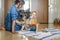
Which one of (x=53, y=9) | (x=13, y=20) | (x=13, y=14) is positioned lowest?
(x=13, y=20)

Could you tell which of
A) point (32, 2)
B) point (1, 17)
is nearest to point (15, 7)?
point (1, 17)

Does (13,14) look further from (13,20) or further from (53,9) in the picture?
(53,9)

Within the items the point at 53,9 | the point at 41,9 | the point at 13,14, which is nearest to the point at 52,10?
the point at 53,9

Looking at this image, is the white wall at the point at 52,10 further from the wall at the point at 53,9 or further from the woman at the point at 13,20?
the woman at the point at 13,20

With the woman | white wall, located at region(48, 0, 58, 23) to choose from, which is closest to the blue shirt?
the woman

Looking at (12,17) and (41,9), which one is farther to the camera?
(41,9)

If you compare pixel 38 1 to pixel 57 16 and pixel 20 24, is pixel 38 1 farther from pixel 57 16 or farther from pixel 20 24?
pixel 20 24

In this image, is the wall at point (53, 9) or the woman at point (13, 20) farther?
the wall at point (53, 9)

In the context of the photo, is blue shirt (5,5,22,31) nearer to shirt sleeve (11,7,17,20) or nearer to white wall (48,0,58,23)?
shirt sleeve (11,7,17,20)

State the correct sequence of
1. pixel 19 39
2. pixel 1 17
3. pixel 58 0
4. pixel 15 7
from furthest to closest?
pixel 58 0, pixel 1 17, pixel 15 7, pixel 19 39

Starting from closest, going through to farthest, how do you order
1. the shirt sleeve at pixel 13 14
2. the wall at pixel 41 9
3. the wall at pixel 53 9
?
the shirt sleeve at pixel 13 14 < the wall at pixel 53 9 < the wall at pixel 41 9

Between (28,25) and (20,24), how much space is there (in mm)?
181

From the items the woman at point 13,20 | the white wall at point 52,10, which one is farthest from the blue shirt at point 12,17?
the white wall at point 52,10

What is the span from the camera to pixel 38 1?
748 cm
